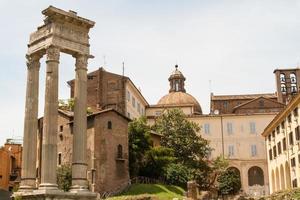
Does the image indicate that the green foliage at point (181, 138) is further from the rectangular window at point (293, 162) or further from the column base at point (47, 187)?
the column base at point (47, 187)

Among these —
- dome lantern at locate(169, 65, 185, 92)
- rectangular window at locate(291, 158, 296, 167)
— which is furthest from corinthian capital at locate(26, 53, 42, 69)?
dome lantern at locate(169, 65, 185, 92)

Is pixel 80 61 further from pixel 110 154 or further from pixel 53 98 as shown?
pixel 110 154

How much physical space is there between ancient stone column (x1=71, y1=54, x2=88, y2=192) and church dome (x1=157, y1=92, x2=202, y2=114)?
53448 mm

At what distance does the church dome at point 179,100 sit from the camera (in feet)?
260

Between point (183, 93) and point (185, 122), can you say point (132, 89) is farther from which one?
point (183, 93)

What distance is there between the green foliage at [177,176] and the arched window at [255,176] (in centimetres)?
2105

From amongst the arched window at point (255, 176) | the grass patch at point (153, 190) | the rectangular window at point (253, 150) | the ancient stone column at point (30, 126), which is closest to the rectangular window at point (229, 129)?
the rectangular window at point (253, 150)

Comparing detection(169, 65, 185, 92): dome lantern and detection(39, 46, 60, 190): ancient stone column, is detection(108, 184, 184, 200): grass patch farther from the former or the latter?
detection(169, 65, 185, 92): dome lantern

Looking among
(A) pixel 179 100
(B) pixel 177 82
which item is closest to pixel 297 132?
(A) pixel 179 100

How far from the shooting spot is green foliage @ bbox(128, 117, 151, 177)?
49.7m

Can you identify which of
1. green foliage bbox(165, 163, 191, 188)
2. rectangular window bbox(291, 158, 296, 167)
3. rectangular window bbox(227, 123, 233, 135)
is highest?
rectangular window bbox(227, 123, 233, 135)

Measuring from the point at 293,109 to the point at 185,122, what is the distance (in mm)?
17667

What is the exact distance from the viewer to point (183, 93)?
8212 cm

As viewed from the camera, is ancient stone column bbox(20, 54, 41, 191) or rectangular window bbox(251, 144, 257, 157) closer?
ancient stone column bbox(20, 54, 41, 191)
